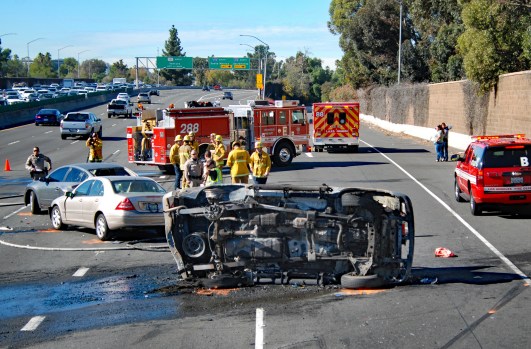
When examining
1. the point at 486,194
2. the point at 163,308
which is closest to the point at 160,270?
the point at 163,308

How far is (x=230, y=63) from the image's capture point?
135875 millimetres

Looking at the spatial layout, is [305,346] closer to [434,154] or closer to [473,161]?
[473,161]

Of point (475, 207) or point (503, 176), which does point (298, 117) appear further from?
point (503, 176)

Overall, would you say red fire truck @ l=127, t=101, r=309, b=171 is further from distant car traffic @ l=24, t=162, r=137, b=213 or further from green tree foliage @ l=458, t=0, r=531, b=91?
green tree foliage @ l=458, t=0, r=531, b=91

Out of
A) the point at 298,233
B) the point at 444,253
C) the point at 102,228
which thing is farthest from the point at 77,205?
the point at 444,253

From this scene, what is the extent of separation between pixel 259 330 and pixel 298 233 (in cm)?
230

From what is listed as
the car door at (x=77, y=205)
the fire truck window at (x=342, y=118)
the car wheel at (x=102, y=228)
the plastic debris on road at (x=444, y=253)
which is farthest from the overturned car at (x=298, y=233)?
the fire truck window at (x=342, y=118)

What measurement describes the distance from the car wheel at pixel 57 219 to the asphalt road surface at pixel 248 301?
0.22m

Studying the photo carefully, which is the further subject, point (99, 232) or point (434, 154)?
point (434, 154)

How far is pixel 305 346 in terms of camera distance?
860cm

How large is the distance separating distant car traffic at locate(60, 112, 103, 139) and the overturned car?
A: 39562 millimetres

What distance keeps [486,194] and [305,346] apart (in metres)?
11.0

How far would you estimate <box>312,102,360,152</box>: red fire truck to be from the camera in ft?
133

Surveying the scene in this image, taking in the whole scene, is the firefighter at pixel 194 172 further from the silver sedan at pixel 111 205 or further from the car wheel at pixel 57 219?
the car wheel at pixel 57 219
